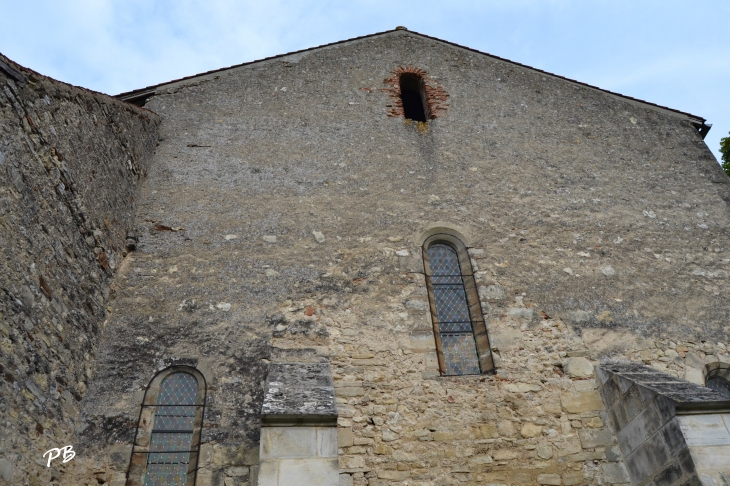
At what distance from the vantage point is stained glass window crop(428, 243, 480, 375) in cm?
633

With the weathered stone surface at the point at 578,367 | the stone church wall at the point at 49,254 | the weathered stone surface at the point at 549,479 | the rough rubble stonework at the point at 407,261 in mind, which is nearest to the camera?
the stone church wall at the point at 49,254

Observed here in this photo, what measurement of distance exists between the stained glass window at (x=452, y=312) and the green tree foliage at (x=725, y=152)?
25.7ft

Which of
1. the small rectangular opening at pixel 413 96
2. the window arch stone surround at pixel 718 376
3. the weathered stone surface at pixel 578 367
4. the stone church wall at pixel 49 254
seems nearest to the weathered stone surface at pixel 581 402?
the weathered stone surface at pixel 578 367

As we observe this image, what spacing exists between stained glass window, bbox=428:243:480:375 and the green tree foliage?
25.7ft

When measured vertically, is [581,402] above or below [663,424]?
above

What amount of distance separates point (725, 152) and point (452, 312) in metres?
8.71

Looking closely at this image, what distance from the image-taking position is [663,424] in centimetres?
500

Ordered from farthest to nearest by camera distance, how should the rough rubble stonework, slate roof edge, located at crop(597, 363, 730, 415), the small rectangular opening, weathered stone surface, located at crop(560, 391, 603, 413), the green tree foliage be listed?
the green tree foliage → the small rectangular opening → weathered stone surface, located at crop(560, 391, 603, 413) → the rough rubble stonework → slate roof edge, located at crop(597, 363, 730, 415)

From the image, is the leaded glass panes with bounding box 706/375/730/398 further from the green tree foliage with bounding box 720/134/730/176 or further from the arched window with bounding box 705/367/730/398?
the green tree foliage with bounding box 720/134/730/176

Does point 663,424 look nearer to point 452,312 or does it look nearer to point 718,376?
point 718,376

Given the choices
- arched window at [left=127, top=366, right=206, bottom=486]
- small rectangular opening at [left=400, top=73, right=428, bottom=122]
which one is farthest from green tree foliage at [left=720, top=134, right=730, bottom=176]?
arched window at [left=127, top=366, right=206, bottom=486]

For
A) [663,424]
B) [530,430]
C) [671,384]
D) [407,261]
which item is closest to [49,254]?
[407,261]

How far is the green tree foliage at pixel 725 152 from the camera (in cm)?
1173

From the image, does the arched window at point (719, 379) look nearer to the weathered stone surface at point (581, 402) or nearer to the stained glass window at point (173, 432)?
the weathered stone surface at point (581, 402)
